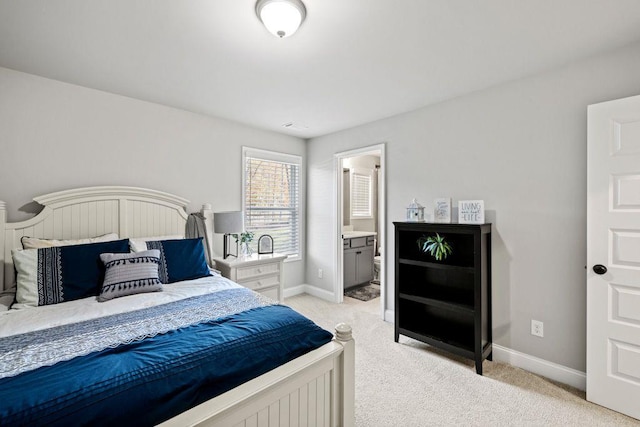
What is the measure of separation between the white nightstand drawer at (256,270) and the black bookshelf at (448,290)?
4.73 ft

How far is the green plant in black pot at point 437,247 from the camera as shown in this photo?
274 cm

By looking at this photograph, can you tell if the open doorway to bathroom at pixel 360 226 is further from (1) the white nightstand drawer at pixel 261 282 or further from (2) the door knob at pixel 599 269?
(2) the door knob at pixel 599 269

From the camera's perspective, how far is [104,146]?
2814 millimetres

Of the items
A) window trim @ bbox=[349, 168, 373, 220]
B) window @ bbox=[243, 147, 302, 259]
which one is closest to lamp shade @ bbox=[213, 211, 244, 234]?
window @ bbox=[243, 147, 302, 259]

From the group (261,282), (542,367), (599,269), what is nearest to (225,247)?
(261,282)

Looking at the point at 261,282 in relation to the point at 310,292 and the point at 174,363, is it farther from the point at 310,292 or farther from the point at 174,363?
the point at 174,363

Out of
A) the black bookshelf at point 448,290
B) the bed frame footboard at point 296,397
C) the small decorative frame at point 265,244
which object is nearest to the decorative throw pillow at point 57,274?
the bed frame footboard at point 296,397

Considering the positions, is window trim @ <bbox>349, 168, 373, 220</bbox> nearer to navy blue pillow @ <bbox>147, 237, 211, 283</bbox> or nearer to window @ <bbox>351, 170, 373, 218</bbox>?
window @ <bbox>351, 170, 373, 218</bbox>

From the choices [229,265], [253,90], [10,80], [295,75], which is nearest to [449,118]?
[295,75]

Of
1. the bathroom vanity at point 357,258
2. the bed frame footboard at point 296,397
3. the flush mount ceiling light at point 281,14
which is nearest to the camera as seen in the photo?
the bed frame footboard at point 296,397

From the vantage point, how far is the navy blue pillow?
243 centimetres

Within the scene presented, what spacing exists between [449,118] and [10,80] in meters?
3.91

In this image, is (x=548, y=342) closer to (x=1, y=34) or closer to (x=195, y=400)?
(x=195, y=400)

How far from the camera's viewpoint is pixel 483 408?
199 centimetres
